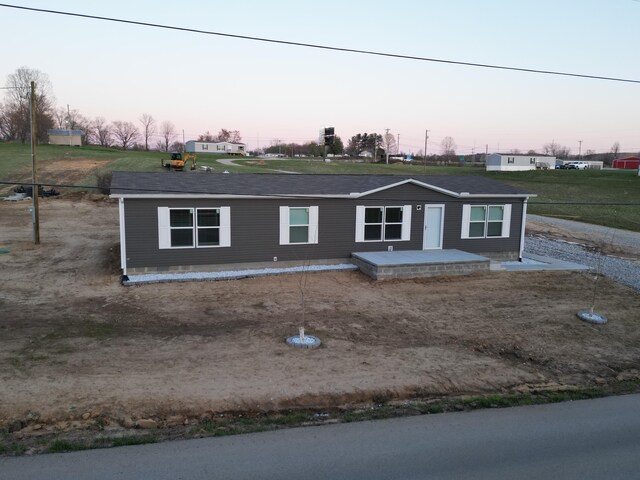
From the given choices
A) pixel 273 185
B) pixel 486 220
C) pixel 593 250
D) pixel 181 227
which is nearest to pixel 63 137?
pixel 273 185

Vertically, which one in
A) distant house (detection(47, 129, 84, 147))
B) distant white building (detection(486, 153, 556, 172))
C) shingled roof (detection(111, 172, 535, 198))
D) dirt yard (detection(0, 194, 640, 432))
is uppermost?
distant house (detection(47, 129, 84, 147))

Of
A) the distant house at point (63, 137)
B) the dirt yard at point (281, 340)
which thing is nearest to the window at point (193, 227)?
the dirt yard at point (281, 340)

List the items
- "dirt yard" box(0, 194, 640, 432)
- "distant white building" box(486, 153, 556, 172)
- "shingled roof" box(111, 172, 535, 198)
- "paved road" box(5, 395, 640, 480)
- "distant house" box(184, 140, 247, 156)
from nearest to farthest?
"paved road" box(5, 395, 640, 480) → "dirt yard" box(0, 194, 640, 432) → "shingled roof" box(111, 172, 535, 198) → "distant white building" box(486, 153, 556, 172) → "distant house" box(184, 140, 247, 156)

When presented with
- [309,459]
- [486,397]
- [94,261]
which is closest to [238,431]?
[309,459]

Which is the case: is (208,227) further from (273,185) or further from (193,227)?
(273,185)

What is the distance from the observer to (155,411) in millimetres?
7965

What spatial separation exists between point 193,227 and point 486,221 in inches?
469

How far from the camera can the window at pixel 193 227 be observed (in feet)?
55.9

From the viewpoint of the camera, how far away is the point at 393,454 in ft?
21.9

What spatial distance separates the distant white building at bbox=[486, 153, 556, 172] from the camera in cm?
8579

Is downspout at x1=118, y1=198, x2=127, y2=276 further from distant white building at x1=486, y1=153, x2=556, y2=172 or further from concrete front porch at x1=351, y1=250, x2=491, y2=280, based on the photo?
distant white building at x1=486, y1=153, x2=556, y2=172

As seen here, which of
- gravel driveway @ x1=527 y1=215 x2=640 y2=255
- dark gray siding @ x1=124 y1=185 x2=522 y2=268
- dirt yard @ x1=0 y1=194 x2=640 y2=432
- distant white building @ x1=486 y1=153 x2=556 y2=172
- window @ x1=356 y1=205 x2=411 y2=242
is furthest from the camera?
distant white building @ x1=486 y1=153 x2=556 y2=172

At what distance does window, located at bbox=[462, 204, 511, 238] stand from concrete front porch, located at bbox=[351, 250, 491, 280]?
61.6 inches

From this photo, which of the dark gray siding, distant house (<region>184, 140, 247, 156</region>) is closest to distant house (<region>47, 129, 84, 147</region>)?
distant house (<region>184, 140, 247, 156</region>)
